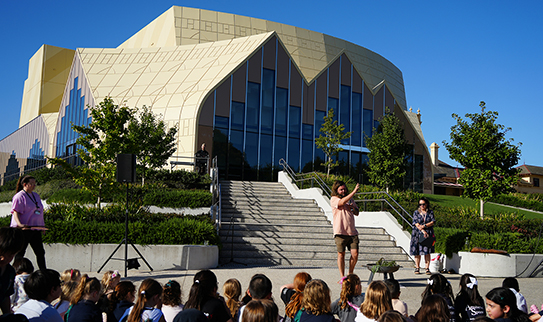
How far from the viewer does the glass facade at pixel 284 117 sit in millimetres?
25516

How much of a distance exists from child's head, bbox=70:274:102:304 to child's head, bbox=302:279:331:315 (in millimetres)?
1988

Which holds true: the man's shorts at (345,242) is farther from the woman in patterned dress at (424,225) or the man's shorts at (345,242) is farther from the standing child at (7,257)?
the standing child at (7,257)

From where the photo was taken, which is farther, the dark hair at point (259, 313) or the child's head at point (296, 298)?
the child's head at point (296, 298)

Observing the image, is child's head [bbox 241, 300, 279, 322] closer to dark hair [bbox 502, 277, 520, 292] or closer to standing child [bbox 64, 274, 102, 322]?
standing child [bbox 64, 274, 102, 322]

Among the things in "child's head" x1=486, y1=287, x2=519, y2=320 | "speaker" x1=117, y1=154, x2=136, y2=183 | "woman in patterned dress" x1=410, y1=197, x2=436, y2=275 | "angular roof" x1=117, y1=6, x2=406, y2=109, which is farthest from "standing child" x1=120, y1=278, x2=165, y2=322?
"angular roof" x1=117, y1=6, x2=406, y2=109

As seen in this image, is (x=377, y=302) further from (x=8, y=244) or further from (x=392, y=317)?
(x=8, y=244)

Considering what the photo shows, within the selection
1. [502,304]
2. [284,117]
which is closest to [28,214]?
[502,304]

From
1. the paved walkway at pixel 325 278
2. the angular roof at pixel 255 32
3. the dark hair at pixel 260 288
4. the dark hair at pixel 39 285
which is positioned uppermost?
the angular roof at pixel 255 32

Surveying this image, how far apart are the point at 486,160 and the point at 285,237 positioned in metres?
9.57

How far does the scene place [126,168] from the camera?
9.52 m

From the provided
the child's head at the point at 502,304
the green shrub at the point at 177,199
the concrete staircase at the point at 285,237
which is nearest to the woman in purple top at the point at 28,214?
the concrete staircase at the point at 285,237

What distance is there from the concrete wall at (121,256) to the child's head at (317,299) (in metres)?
6.80

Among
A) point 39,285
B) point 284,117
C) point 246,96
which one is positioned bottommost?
point 39,285

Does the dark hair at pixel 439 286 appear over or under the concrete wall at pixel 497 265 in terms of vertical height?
over
